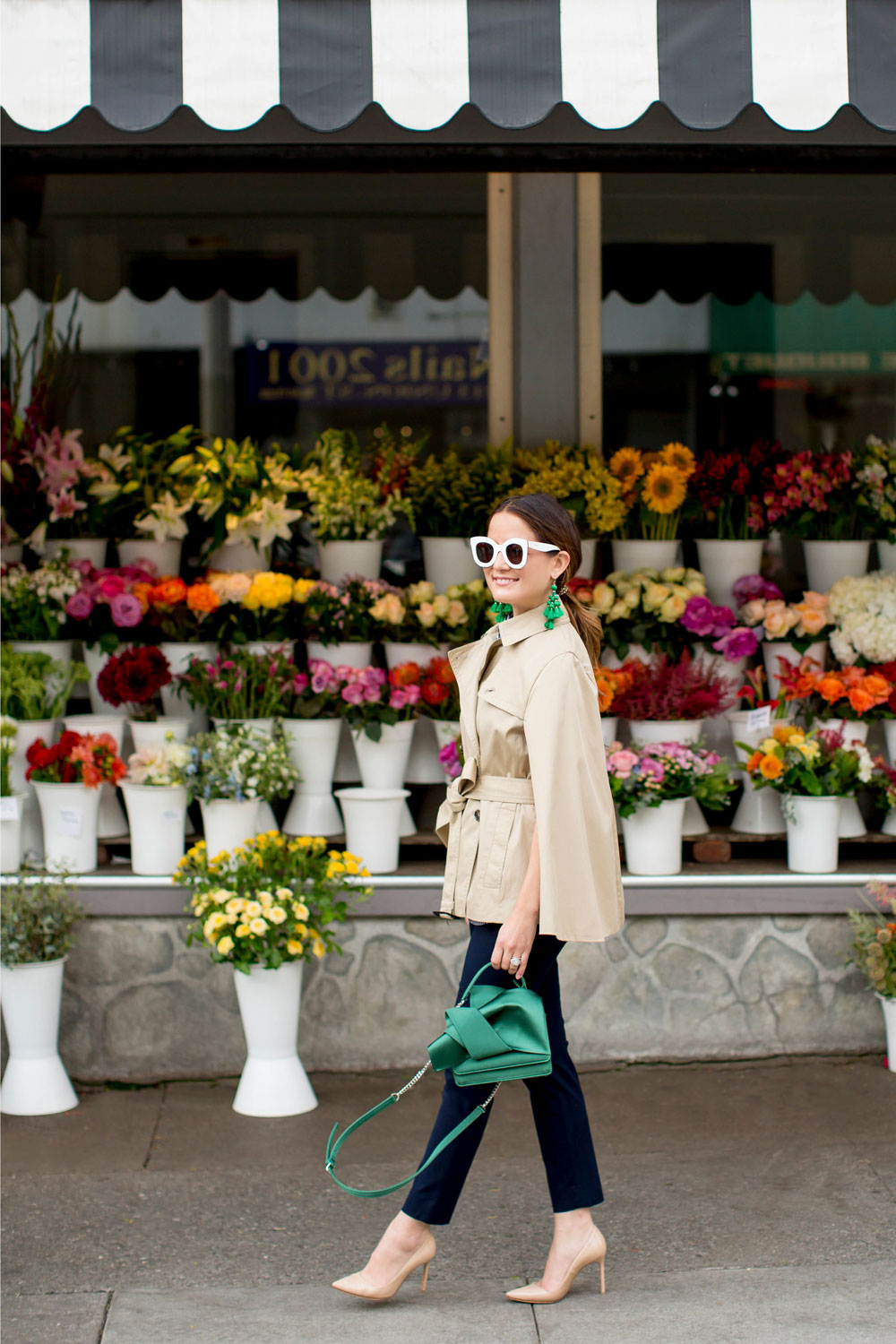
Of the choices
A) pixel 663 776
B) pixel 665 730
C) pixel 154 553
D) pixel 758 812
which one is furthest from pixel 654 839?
pixel 154 553

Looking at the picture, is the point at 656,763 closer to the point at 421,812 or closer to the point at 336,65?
the point at 421,812

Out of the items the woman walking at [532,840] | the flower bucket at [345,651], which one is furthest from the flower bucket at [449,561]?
the woman walking at [532,840]

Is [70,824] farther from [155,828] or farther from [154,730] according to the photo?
[154,730]

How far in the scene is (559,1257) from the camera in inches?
128

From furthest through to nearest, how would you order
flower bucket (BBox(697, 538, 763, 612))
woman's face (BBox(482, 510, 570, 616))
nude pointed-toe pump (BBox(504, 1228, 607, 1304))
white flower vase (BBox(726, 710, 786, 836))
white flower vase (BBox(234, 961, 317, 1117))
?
flower bucket (BBox(697, 538, 763, 612)), white flower vase (BBox(726, 710, 786, 836)), white flower vase (BBox(234, 961, 317, 1117)), nude pointed-toe pump (BBox(504, 1228, 607, 1304)), woman's face (BBox(482, 510, 570, 616))

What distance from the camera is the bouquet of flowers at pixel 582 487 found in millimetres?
5262

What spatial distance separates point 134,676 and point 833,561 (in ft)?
8.43

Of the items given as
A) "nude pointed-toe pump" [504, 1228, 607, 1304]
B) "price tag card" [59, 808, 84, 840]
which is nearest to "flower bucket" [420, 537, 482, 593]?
"price tag card" [59, 808, 84, 840]

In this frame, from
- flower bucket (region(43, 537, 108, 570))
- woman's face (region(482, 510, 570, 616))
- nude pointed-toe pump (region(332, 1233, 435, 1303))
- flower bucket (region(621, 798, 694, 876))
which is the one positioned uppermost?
flower bucket (region(43, 537, 108, 570))

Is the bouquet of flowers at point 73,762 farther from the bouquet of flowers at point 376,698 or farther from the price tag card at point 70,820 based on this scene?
the bouquet of flowers at point 376,698

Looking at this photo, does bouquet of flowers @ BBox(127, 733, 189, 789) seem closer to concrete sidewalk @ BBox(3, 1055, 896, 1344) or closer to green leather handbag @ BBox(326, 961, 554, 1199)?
concrete sidewalk @ BBox(3, 1055, 896, 1344)

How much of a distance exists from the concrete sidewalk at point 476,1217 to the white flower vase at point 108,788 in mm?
896

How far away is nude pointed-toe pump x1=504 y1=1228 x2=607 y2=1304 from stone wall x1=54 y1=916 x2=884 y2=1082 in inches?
59.8

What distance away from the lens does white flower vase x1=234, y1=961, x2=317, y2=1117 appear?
4391 millimetres
